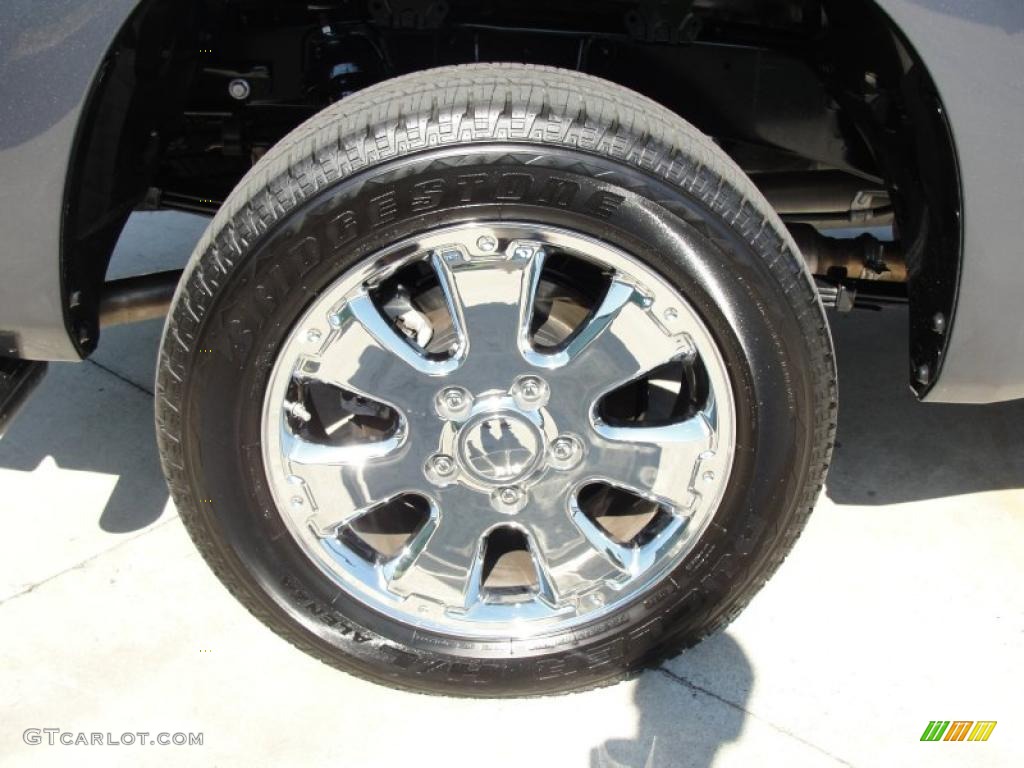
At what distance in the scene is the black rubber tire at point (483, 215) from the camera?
1780 millimetres

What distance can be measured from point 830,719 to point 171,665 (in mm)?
1502

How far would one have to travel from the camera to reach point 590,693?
87.2 inches

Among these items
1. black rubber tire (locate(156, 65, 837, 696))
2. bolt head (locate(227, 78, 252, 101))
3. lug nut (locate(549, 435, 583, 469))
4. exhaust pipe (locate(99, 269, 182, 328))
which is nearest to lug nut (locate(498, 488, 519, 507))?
lug nut (locate(549, 435, 583, 469))

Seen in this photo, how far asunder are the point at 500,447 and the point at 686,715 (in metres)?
0.75

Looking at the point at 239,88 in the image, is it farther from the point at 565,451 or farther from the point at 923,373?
the point at 923,373

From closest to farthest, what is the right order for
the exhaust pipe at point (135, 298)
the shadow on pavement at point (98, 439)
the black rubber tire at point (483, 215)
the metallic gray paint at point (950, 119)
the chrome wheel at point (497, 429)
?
the metallic gray paint at point (950, 119) < the black rubber tire at point (483, 215) < the chrome wheel at point (497, 429) < the exhaust pipe at point (135, 298) < the shadow on pavement at point (98, 439)

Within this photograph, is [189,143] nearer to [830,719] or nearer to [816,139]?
[816,139]

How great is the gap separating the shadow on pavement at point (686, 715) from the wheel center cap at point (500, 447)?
622 mm

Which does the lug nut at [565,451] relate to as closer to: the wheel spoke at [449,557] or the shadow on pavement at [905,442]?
the wheel spoke at [449,557]

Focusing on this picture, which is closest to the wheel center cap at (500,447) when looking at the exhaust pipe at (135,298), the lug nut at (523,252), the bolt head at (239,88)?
the lug nut at (523,252)

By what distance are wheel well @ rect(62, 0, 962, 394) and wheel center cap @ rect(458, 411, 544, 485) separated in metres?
0.79

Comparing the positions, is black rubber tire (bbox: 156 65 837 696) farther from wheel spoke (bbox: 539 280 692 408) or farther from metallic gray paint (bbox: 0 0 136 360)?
metallic gray paint (bbox: 0 0 136 360)

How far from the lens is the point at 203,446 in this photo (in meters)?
1.94

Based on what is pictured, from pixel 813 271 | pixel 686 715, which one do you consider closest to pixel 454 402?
pixel 686 715
